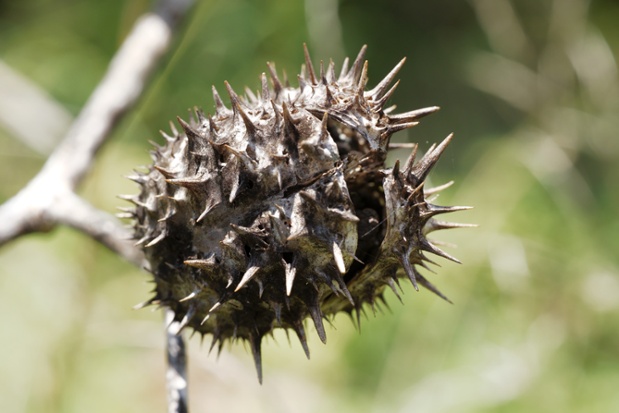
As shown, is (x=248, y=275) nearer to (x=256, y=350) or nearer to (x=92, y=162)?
(x=256, y=350)

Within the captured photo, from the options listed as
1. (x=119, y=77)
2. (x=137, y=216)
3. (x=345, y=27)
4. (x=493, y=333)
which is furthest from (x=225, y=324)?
(x=345, y=27)

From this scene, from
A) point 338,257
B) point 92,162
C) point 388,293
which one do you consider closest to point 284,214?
point 338,257

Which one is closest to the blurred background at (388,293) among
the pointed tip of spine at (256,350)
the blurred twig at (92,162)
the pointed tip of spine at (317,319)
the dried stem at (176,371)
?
the blurred twig at (92,162)

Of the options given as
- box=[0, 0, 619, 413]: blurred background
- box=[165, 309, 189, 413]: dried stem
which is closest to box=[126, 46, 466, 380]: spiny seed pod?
box=[165, 309, 189, 413]: dried stem

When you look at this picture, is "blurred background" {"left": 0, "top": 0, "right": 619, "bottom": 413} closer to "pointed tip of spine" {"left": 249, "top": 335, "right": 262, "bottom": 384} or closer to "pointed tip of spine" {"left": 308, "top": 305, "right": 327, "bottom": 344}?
"pointed tip of spine" {"left": 249, "top": 335, "right": 262, "bottom": 384}

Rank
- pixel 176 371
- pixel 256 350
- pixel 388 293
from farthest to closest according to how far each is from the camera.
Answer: pixel 388 293, pixel 176 371, pixel 256 350

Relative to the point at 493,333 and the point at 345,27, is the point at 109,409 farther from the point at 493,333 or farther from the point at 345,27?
the point at 345,27

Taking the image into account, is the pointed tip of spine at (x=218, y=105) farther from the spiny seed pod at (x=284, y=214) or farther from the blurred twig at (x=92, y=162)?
the blurred twig at (x=92, y=162)
